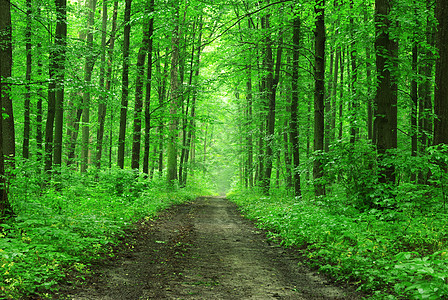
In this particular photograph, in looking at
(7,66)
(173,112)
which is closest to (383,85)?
(7,66)

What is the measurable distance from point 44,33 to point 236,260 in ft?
47.2

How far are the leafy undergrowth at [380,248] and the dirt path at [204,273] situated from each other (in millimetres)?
432

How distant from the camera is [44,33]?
1416 centimetres

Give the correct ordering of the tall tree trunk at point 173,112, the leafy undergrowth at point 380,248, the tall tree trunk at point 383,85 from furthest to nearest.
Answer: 1. the tall tree trunk at point 173,112
2. the tall tree trunk at point 383,85
3. the leafy undergrowth at point 380,248

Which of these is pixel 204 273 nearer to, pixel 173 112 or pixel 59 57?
pixel 59 57

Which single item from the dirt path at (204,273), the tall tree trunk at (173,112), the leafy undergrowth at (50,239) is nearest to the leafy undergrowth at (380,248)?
the dirt path at (204,273)

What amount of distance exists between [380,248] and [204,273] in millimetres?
3194

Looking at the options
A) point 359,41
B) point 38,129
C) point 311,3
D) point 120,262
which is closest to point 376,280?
point 120,262

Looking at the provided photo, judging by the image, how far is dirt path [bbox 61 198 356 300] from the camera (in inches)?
164

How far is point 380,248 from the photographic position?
5305 millimetres

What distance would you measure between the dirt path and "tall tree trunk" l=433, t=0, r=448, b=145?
5.72 metres

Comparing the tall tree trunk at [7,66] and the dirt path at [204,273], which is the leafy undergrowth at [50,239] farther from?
the tall tree trunk at [7,66]

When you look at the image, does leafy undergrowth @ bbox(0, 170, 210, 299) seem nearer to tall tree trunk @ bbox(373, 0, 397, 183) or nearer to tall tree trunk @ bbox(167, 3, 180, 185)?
tall tree trunk @ bbox(373, 0, 397, 183)

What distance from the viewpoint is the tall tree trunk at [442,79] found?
834 centimetres
